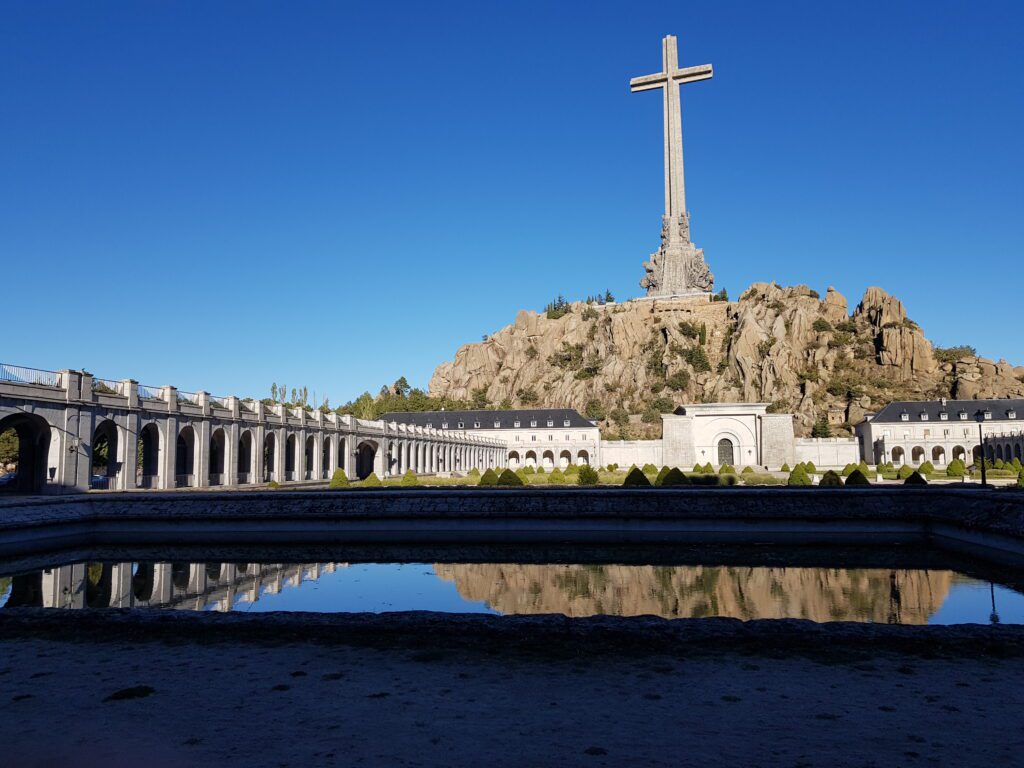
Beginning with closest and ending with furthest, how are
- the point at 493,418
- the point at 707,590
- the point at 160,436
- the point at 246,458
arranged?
the point at 707,590 < the point at 160,436 < the point at 246,458 < the point at 493,418

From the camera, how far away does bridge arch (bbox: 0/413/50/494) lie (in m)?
35.8

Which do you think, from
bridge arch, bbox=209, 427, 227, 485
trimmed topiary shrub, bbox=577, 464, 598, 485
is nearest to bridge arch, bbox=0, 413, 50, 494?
bridge arch, bbox=209, 427, 227, 485

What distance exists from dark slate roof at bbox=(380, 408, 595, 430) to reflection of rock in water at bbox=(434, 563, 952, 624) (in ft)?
293

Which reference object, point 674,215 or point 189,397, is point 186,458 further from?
point 674,215

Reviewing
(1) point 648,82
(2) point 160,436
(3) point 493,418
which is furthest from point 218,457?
(1) point 648,82

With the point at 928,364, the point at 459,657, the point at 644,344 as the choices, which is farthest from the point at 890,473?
the point at 644,344

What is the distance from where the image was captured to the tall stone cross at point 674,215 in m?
133

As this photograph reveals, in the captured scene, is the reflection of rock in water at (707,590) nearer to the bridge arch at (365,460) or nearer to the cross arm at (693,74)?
the bridge arch at (365,460)

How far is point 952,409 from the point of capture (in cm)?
9662

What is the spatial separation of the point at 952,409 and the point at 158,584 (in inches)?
4150

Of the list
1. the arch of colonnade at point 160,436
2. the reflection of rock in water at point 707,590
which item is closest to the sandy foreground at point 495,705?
the reflection of rock in water at point 707,590

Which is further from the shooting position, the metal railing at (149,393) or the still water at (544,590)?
the metal railing at (149,393)

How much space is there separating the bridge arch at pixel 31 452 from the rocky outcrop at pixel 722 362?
104 meters

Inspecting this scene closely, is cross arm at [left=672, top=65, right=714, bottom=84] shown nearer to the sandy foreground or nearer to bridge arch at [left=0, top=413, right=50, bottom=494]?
bridge arch at [left=0, top=413, right=50, bottom=494]
